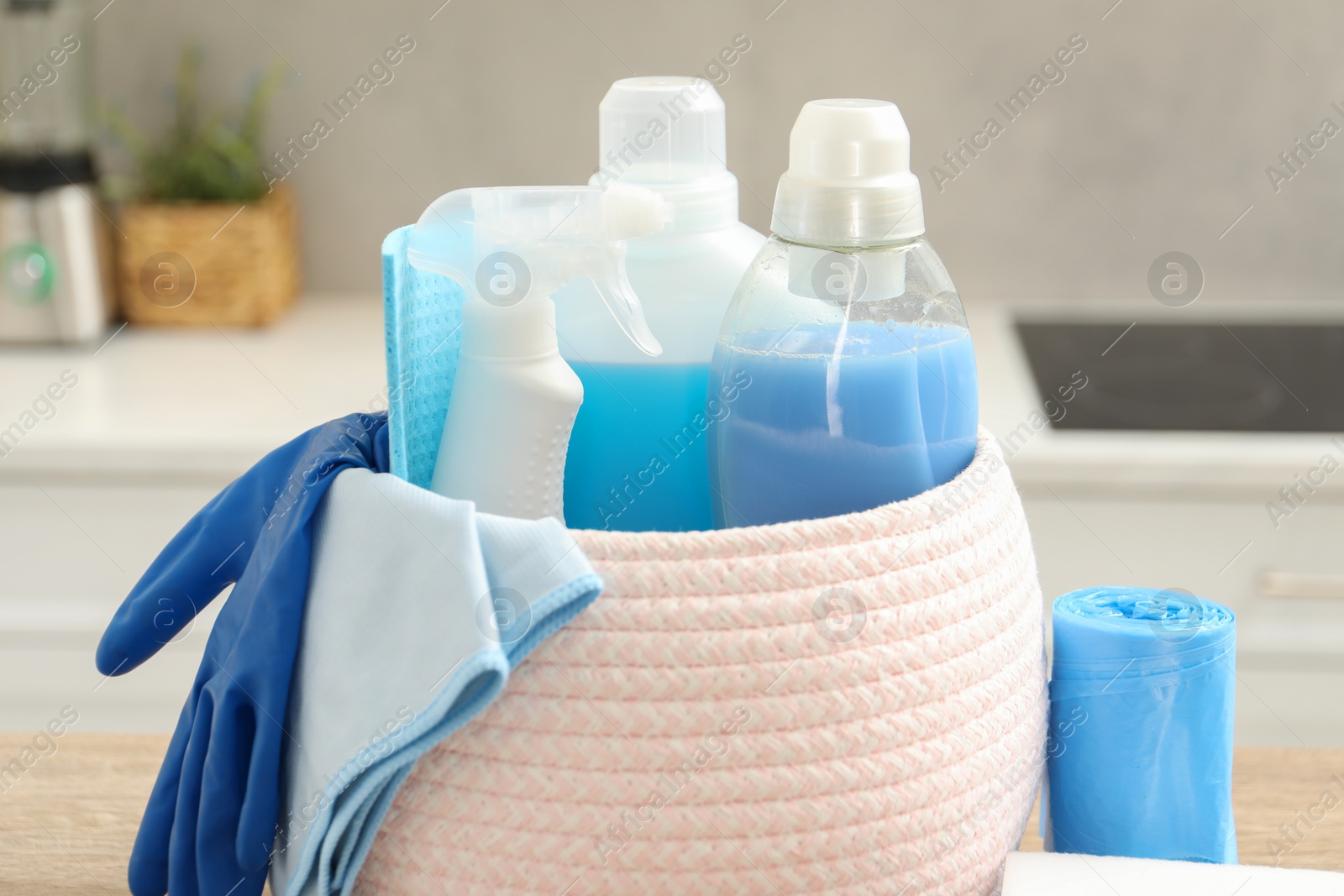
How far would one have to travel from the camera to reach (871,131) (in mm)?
373

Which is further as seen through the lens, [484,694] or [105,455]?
[105,455]

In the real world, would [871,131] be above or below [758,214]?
above

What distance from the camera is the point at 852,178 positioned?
14.8 inches

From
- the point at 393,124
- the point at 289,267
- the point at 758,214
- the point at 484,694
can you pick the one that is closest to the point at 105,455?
the point at 289,267

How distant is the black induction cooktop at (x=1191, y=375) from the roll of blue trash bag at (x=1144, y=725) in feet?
2.15

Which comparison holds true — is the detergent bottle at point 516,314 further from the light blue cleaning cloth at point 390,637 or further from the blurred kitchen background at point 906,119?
the blurred kitchen background at point 906,119

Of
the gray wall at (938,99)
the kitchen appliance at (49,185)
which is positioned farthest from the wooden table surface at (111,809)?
the gray wall at (938,99)

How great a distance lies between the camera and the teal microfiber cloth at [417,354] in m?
0.39

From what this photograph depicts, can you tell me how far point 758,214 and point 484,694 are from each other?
1072mm

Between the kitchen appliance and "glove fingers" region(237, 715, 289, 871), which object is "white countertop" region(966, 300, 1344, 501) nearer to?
"glove fingers" region(237, 715, 289, 871)

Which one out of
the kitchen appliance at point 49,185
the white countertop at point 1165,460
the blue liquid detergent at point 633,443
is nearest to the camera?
the blue liquid detergent at point 633,443

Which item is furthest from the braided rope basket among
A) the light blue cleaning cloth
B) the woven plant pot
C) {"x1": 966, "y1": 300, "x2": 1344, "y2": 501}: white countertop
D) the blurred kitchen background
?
the woven plant pot

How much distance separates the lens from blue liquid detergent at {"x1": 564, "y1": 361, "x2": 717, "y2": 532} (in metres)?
0.43

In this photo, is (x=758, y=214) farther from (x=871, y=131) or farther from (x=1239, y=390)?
(x=871, y=131)
